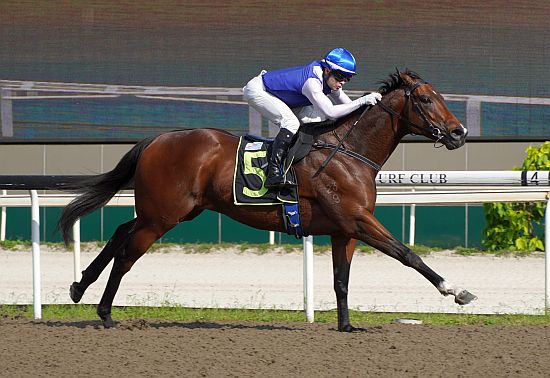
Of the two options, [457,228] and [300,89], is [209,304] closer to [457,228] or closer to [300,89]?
[300,89]

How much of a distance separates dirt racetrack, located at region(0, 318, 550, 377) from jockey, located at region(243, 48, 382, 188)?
0.93 metres

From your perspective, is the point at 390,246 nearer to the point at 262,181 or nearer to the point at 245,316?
the point at 262,181

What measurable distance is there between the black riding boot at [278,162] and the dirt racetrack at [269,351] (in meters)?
0.80

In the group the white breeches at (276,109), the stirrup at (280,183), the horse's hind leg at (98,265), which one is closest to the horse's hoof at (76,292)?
the horse's hind leg at (98,265)

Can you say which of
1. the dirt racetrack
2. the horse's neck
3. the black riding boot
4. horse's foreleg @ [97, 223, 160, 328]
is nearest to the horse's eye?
the horse's neck

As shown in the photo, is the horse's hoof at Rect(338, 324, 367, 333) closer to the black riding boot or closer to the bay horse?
the bay horse

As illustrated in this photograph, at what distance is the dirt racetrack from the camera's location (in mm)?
4613

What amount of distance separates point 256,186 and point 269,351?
1076 millimetres

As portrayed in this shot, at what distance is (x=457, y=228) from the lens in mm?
10273

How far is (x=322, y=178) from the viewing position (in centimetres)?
573

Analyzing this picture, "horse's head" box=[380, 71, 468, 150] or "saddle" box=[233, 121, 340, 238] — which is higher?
"horse's head" box=[380, 71, 468, 150]

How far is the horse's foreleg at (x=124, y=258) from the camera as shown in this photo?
5934mm

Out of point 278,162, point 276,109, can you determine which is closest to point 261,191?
point 278,162

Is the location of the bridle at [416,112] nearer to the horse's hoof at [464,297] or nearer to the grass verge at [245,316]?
the horse's hoof at [464,297]
